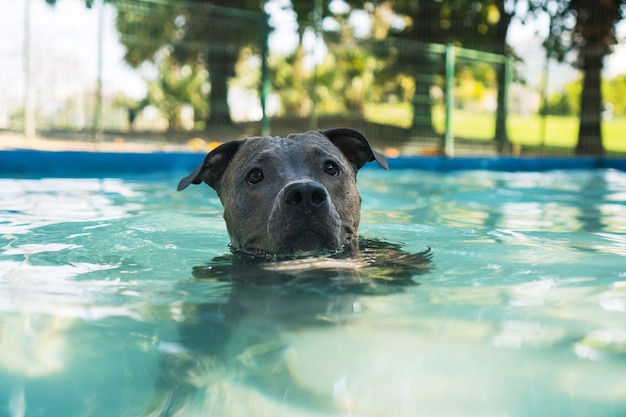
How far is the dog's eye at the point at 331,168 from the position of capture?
12.8 feet

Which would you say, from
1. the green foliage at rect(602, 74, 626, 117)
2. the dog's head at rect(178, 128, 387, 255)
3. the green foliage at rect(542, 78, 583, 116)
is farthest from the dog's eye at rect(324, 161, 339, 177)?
the green foliage at rect(602, 74, 626, 117)

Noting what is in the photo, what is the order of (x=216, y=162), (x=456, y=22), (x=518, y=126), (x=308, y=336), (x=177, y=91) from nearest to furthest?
(x=308, y=336) → (x=216, y=162) → (x=177, y=91) → (x=518, y=126) → (x=456, y=22)

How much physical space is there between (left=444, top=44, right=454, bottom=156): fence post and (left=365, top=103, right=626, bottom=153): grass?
206 millimetres

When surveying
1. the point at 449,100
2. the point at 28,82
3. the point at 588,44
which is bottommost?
the point at 28,82

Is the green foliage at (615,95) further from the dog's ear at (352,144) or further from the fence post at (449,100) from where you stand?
the dog's ear at (352,144)

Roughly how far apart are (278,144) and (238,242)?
0.61m

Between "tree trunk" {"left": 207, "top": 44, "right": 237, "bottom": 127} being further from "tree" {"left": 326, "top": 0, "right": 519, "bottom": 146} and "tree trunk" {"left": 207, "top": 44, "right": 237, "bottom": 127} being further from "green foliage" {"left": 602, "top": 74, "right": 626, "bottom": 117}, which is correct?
"green foliage" {"left": 602, "top": 74, "right": 626, "bottom": 117}

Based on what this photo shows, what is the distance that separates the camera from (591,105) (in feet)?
57.7

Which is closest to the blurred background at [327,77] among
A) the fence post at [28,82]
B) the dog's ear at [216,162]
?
the fence post at [28,82]

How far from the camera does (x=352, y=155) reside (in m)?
4.57

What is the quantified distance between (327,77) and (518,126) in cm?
525

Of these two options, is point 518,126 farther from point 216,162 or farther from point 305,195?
point 305,195

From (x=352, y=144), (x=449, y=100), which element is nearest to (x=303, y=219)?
(x=352, y=144)

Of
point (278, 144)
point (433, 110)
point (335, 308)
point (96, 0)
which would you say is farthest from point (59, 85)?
point (335, 308)
